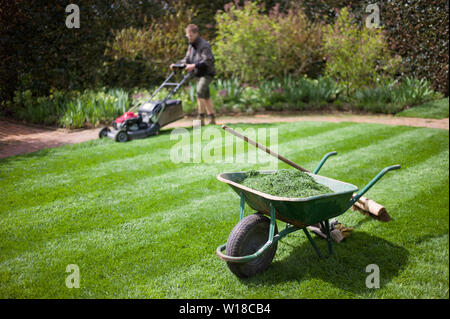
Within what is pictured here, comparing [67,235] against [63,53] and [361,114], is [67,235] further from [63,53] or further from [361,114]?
[361,114]

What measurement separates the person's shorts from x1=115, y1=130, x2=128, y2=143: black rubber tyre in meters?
1.84

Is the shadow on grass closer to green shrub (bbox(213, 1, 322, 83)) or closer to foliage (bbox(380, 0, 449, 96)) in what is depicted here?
foliage (bbox(380, 0, 449, 96))

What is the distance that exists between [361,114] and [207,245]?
6.87 metres

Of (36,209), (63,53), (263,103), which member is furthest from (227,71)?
(36,209)

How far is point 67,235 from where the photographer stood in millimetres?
3344

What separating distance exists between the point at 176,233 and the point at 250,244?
2.90ft

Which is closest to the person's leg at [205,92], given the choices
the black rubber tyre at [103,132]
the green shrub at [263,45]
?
the black rubber tyre at [103,132]

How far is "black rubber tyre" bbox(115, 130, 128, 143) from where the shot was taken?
6500mm

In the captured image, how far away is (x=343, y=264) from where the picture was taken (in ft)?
9.97

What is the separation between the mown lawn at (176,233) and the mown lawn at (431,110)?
278 cm

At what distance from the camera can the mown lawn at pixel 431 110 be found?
8.05m
